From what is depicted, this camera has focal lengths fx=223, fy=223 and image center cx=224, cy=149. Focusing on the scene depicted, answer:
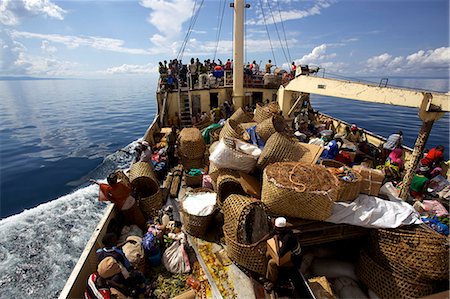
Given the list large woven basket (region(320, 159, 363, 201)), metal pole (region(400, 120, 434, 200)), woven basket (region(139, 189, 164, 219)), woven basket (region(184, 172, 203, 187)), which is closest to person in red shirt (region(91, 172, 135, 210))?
woven basket (region(139, 189, 164, 219))

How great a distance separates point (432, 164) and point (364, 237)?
404 centimetres

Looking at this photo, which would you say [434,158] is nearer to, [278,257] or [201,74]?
[278,257]

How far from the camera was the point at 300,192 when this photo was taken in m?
3.94

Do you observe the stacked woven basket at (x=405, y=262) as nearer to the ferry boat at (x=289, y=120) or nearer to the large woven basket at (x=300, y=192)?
the ferry boat at (x=289, y=120)

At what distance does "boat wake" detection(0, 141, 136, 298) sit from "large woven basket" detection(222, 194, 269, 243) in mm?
4154

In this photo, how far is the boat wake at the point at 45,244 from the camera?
16.6 ft

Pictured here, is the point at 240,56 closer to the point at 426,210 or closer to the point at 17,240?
the point at 426,210

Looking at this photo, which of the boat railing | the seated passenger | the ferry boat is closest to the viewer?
the ferry boat

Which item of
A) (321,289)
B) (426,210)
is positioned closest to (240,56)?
(426,210)

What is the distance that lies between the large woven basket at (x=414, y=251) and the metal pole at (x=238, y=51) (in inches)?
385

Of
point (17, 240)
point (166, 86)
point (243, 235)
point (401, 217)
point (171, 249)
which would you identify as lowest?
point (17, 240)

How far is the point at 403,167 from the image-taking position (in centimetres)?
740

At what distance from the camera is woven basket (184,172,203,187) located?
23.6 ft

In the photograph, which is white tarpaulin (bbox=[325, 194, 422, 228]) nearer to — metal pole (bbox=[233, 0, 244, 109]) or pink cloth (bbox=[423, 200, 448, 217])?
pink cloth (bbox=[423, 200, 448, 217])
